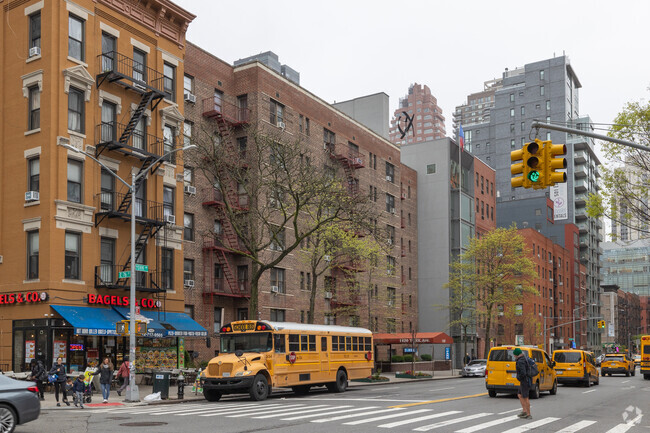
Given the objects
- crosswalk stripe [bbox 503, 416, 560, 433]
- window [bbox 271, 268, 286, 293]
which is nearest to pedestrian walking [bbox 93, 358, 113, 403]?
crosswalk stripe [bbox 503, 416, 560, 433]

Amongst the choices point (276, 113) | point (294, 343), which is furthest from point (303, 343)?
point (276, 113)

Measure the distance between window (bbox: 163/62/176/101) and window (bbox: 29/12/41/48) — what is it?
7.37 meters

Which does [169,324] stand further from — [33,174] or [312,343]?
[33,174]

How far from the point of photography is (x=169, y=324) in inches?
1423

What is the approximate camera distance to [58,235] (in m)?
32.0

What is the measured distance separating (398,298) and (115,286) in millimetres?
39113

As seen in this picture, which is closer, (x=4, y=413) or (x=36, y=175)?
(x=4, y=413)

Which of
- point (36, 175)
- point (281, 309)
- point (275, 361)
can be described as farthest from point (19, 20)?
point (281, 309)

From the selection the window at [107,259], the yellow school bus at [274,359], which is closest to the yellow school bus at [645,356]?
the yellow school bus at [274,359]

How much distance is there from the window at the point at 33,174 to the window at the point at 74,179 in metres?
1.38

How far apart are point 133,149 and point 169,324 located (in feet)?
29.4

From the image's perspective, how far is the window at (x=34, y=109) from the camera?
3319 centimetres

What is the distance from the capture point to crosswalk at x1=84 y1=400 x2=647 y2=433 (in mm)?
16766

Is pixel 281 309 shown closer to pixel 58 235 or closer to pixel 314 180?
pixel 314 180
